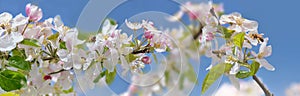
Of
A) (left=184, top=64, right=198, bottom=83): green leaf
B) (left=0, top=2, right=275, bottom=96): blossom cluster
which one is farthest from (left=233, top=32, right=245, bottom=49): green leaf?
(left=184, top=64, right=198, bottom=83): green leaf

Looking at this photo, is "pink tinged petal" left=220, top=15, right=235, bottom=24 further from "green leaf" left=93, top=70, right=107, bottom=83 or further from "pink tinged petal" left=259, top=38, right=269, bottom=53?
"green leaf" left=93, top=70, right=107, bottom=83

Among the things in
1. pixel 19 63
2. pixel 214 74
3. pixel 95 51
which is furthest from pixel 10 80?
pixel 214 74

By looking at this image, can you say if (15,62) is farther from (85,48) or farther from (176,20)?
(176,20)

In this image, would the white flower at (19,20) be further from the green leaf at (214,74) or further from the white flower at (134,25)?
the green leaf at (214,74)

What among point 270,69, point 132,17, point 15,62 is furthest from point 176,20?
point 15,62

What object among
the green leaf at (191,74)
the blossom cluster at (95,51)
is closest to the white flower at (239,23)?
the blossom cluster at (95,51)

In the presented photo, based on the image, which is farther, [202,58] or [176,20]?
[176,20]

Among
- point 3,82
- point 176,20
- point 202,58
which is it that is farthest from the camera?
point 176,20
